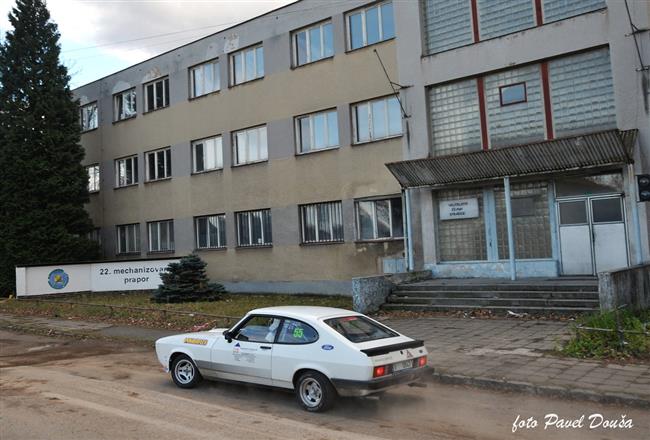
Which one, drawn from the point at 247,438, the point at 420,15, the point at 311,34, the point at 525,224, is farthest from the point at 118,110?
the point at 247,438

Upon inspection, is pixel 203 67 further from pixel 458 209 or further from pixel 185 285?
pixel 458 209

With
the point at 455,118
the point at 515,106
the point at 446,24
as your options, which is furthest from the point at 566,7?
the point at 455,118

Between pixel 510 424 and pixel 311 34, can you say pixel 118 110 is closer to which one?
pixel 311 34

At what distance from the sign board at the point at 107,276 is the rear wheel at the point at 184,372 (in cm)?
1406

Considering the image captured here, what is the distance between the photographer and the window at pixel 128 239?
91.8ft

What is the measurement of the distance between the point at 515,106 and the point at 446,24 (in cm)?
346

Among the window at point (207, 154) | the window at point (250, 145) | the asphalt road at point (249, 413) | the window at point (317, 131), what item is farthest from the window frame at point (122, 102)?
the asphalt road at point (249, 413)

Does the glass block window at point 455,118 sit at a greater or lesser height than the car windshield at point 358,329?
greater

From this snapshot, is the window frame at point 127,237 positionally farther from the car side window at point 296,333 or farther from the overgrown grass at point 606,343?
the overgrown grass at point 606,343

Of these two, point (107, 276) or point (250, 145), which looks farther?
point (250, 145)

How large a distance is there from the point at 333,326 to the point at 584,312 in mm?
7714

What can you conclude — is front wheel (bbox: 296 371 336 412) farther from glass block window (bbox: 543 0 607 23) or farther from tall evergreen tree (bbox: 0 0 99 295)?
tall evergreen tree (bbox: 0 0 99 295)

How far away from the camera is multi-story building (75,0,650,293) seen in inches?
587

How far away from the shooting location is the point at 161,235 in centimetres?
2662
